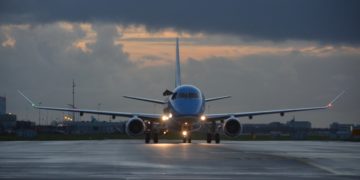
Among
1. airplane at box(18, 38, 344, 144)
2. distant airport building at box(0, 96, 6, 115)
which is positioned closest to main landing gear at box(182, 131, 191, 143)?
airplane at box(18, 38, 344, 144)

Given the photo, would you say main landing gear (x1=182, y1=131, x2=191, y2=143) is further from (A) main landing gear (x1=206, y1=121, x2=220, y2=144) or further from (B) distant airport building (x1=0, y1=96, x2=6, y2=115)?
(B) distant airport building (x1=0, y1=96, x2=6, y2=115)

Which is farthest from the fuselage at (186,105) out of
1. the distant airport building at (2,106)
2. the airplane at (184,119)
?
the distant airport building at (2,106)

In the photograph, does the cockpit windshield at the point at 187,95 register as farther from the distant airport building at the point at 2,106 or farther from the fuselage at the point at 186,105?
the distant airport building at the point at 2,106

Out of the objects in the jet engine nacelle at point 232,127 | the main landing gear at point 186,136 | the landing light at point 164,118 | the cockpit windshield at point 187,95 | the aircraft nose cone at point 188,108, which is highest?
the cockpit windshield at point 187,95

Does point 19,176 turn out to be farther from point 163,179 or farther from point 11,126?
point 11,126

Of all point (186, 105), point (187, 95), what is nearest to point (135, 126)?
point (187, 95)

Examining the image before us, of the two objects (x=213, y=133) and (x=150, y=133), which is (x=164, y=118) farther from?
(x=213, y=133)

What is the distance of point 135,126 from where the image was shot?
59.3 metres

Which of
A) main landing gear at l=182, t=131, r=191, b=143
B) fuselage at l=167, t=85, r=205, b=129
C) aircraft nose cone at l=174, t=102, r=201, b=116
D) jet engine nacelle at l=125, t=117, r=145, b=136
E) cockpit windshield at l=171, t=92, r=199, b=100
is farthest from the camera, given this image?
jet engine nacelle at l=125, t=117, r=145, b=136

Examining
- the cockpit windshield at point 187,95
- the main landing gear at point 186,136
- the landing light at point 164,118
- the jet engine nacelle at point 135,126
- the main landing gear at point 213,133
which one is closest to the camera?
the cockpit windshield at point 187,95

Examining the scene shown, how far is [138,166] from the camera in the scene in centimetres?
2411

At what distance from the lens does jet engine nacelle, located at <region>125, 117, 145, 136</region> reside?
59.2 m

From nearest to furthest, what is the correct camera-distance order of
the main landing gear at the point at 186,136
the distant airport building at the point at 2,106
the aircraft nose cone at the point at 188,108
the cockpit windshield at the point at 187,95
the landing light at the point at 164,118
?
the aircraft nose cone at the point at 188,108 < the cockpit windshield at the point at 187,95 < the main landing gear at the point at 186,136 < the landing light at the point at 164,118 < the distant airport building at the point at 2,106

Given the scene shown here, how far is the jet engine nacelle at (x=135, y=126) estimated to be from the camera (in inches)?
2333
